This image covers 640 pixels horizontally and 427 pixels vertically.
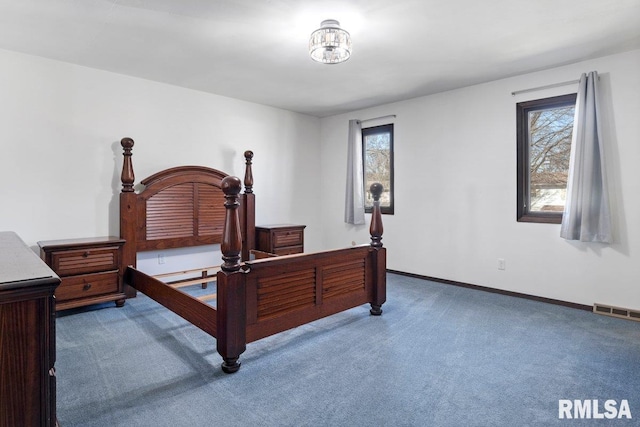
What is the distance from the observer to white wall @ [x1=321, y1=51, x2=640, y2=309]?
3.19m

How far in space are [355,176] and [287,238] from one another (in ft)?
4.70

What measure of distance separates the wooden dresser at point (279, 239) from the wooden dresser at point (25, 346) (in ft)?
11.6

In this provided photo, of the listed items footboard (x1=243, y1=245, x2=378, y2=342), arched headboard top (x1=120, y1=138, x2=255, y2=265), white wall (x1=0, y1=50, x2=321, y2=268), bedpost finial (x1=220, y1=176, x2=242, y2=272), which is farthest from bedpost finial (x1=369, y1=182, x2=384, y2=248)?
white wall (x1=0, y1=50, x2=321, y2=268)

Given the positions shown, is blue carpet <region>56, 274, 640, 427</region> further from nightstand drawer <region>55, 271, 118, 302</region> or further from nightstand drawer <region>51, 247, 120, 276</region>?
nightstand drawer <region>51, 247, 120, 276</region>

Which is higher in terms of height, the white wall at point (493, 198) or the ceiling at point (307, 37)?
the ceiling at point (307, 37)

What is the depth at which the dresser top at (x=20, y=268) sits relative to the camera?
0.99 metres

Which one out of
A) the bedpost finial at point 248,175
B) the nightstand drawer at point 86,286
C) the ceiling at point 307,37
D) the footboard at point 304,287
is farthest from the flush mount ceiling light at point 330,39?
the nightstand drawer at point 86,286

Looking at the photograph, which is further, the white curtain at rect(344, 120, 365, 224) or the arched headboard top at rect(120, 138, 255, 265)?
the white curtain at rect(344, 120, 365, 224)

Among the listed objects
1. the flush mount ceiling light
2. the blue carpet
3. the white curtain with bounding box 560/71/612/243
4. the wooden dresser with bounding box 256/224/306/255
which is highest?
the flush mount ceiling light

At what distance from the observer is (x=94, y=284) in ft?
10.8

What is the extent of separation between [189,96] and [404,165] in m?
2.95

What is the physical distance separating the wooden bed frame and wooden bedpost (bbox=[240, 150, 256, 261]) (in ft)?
0.04

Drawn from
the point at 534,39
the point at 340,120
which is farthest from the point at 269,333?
the point at 340,120

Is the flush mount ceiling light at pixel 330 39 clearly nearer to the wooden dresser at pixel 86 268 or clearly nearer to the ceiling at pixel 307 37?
the ceiling at pixel 307 37
